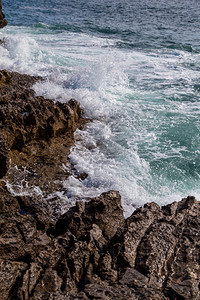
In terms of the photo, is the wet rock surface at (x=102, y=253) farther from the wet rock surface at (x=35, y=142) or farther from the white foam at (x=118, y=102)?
the white foam at (x=118, y=102)

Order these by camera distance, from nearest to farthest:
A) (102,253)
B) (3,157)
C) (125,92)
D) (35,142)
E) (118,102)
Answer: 1. (102,253)
2. (3,157)
3. (35,142)
4. (118,102)
5. (125,92)

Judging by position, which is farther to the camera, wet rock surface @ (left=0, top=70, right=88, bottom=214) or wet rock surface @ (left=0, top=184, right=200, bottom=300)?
wet rock surface @ (left=0, top=70, right=88, bottom=214)

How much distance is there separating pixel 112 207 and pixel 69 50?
12.6 meters

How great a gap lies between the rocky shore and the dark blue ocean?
97cm

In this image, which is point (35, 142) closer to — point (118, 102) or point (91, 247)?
point (91, 247)

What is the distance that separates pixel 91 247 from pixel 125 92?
8.15 meters

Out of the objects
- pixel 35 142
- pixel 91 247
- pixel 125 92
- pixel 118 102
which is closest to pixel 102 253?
pixel 91 247

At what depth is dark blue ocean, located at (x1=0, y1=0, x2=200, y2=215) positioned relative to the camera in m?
6.38

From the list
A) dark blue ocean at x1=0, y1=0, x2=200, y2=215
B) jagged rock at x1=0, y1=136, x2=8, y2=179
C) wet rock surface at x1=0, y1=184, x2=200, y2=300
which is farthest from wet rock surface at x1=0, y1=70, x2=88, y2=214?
wet rock surface at x1=0, y1=184, x2=200, y2=300

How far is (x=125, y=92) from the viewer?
11047 millimetres

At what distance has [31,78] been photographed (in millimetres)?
10078

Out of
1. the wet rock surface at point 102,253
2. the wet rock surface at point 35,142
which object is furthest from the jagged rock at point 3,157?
the wet rock surface at point 102,253

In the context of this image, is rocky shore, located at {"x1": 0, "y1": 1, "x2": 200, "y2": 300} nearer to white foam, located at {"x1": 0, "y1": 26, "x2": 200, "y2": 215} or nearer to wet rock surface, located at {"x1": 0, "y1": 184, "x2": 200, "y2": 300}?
wet rock surface, located at {"x1": 0, "y1": 184, "x2": 200, "y2": 300}

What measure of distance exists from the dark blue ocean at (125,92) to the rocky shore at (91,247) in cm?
97
